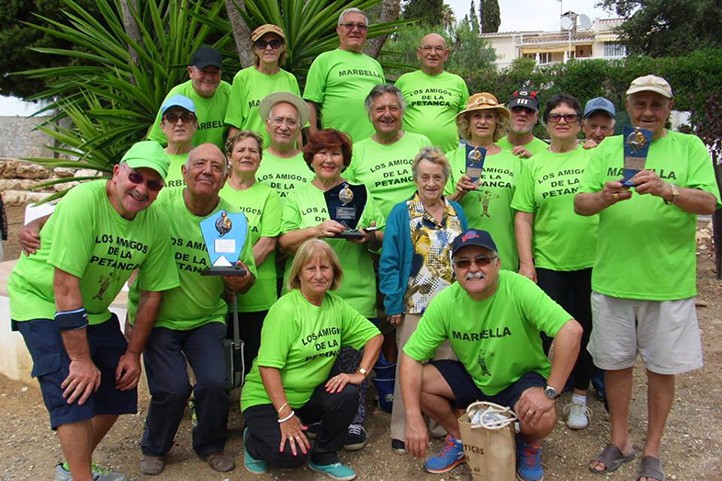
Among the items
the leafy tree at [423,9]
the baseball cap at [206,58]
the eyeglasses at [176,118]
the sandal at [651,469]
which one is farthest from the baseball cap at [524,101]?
the leafy tree at [423,9]

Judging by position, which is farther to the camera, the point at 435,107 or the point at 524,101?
the point at 435,107

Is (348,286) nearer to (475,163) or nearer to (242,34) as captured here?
(475,163)

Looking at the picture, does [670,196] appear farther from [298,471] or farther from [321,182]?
[298,471]

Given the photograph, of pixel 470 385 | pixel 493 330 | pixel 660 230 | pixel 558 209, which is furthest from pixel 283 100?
pixel 660 230

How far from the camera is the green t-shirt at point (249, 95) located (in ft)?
16.4

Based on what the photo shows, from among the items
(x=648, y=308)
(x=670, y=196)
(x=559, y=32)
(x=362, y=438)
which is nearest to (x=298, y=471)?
(x=362, y=438)

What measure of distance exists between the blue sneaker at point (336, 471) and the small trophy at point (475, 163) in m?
1.87

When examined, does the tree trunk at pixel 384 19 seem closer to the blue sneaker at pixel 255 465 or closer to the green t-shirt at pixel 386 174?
the green t-shirt at pixel 386 174

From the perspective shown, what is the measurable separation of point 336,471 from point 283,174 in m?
1.86

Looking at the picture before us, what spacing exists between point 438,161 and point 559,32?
70227 mm

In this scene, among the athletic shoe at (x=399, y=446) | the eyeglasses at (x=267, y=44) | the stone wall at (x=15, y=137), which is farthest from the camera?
the stone wall at (x=15, y=137)

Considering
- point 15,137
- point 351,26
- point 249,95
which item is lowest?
point 249,95

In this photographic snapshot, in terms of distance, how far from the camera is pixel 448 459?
374 centimetres

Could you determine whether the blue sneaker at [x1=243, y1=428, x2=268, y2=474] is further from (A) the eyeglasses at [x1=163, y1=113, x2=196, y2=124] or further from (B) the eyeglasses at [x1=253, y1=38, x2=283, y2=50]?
(B) the eyeglasses at [x1=253, y1=38, x2=283, y2=50]
